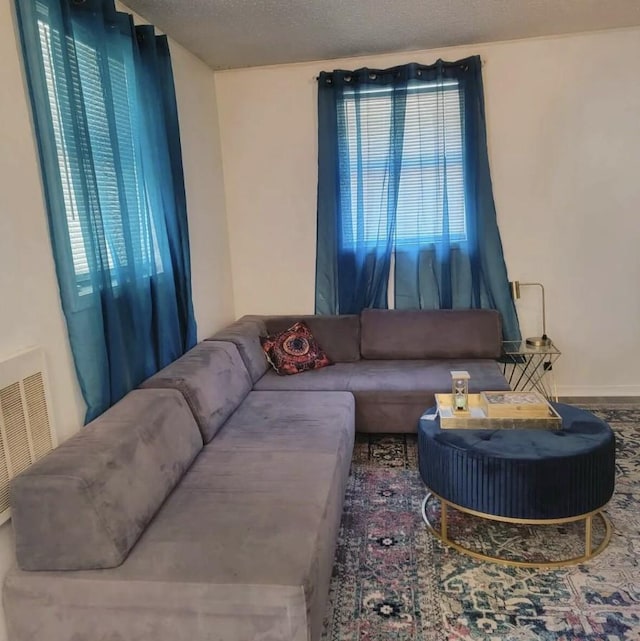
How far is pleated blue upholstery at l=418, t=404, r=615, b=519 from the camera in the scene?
6.57 ft

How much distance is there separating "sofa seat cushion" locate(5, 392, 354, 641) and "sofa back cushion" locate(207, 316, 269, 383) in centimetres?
124

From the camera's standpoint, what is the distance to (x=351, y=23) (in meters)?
3.06

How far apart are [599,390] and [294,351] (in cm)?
217

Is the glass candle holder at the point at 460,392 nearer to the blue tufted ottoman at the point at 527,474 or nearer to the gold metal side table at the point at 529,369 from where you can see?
the blue tufted ottoman at the point at 527,474

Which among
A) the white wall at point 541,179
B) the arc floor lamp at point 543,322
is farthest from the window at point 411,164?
the arc floor lamp at point 543,322

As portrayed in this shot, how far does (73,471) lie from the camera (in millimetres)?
1645

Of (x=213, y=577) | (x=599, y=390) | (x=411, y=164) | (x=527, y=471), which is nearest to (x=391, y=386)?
(x=527, y=471)

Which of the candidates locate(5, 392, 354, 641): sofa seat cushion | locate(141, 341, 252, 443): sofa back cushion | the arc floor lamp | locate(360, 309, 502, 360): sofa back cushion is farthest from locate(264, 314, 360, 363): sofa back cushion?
locate(5, 392, 354, 641): sofa seat cushion

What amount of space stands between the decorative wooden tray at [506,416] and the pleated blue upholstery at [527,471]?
61mm

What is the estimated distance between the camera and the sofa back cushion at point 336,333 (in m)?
3.69

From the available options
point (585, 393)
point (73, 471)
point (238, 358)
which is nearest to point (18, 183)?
point (73, 471)

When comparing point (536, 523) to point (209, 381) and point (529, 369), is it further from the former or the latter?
point (529, 369)

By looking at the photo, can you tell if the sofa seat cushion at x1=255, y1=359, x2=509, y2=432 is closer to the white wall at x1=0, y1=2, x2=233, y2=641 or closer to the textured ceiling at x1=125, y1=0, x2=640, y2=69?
the white wall at x1=0, y1=2, x2=233, y2=641

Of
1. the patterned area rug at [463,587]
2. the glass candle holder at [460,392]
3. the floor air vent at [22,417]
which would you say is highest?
the floor air vent at [22,417]
